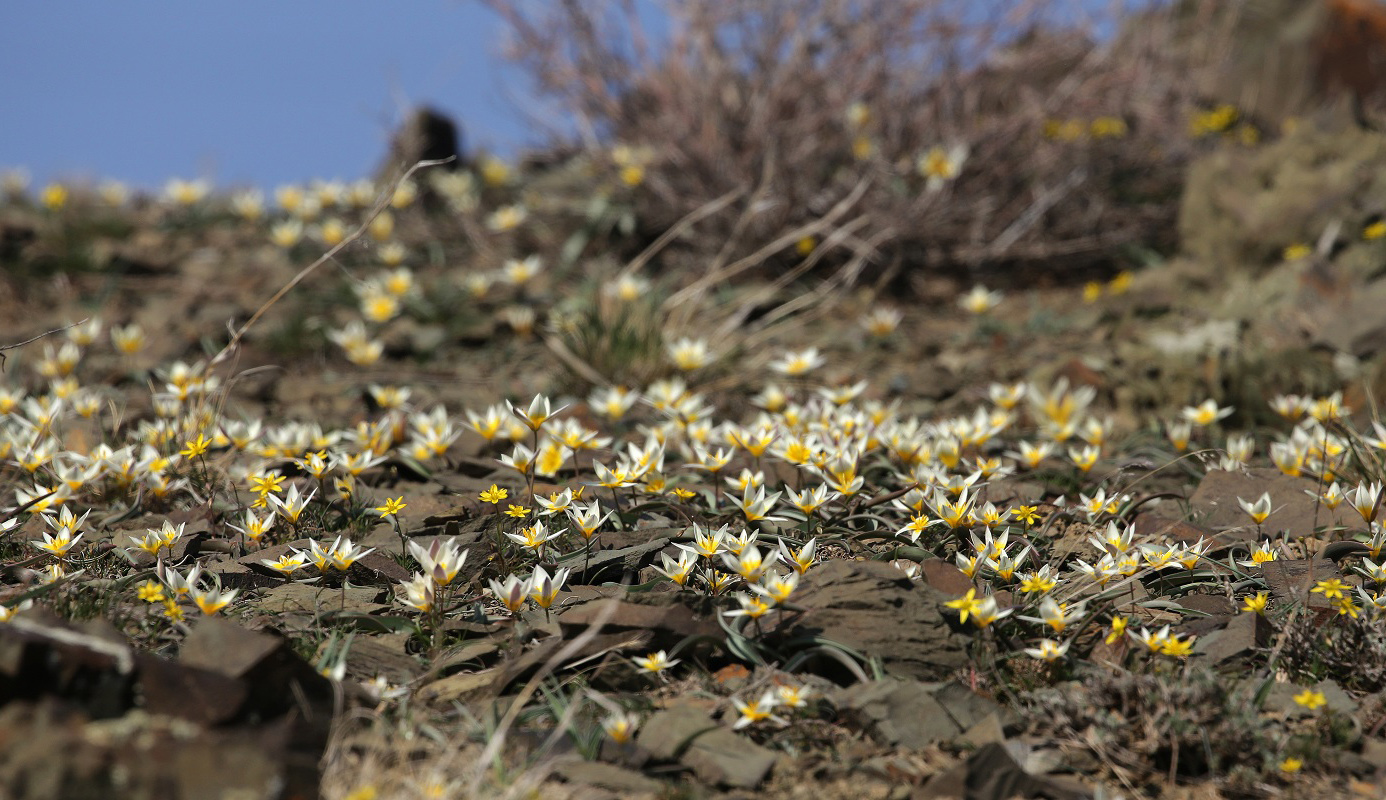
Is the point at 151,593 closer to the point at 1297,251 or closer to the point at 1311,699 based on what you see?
the point at 1311,699

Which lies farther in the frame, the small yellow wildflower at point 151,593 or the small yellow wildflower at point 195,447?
the small yellow wildflower at point 195,447

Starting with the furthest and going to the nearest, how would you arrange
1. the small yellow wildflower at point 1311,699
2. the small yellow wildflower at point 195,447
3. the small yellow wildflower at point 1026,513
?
the small yellow wildflower at point 195,447, the small yellow wildflower at point 1026,513, the small yellow wildflower at point 1311,699

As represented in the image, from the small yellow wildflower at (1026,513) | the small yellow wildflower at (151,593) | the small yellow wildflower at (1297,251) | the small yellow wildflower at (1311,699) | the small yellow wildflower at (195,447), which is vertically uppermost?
the small yellow wildflower at (195,447)

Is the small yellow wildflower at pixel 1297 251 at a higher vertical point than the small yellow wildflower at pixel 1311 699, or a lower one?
lower

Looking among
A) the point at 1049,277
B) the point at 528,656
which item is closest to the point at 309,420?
the point at 528,656

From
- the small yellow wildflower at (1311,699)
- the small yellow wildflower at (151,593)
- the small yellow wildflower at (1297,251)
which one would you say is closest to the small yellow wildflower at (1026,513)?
the small yellow wildflower at (1311,699)

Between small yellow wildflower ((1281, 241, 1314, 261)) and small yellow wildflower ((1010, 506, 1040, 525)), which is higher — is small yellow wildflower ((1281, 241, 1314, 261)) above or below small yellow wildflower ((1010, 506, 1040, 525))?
below

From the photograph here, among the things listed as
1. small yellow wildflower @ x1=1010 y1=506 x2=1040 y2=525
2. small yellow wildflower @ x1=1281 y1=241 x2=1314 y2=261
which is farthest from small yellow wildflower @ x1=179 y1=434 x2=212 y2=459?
small yellow wildflower @ x1=1281 y1=241 x2=1314 y2=261

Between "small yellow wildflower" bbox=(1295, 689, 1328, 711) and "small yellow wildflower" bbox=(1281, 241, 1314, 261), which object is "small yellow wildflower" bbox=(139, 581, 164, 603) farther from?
"small yellow wildflower" bbox=(1281, 241, 1314, 261)

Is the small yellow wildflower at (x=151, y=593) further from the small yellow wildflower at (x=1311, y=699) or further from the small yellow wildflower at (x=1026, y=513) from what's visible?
the small yellow wildflower at (x=1311, y=699)

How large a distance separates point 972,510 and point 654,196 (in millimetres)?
4791

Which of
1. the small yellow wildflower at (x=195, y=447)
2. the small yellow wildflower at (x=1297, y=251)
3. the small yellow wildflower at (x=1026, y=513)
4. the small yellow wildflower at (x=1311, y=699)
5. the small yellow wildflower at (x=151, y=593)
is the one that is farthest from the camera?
the small yellow wildflower at (x=1297, y=251)

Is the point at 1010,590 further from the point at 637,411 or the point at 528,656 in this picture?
the point at 637,411

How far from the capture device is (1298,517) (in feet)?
11.0
